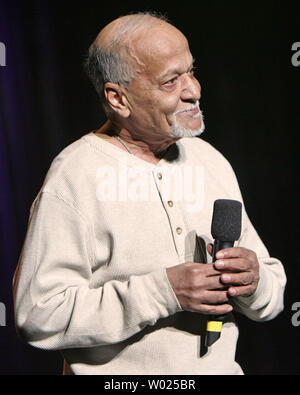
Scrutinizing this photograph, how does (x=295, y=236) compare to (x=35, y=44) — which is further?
(x=295, y=236)

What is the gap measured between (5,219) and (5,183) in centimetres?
11

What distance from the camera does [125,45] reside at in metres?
1.45

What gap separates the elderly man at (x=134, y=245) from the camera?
138 centimetres

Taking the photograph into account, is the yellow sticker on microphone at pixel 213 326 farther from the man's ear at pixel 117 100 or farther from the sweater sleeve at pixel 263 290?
the man's ear at pixel 117 100

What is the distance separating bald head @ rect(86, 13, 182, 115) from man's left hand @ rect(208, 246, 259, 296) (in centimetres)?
49

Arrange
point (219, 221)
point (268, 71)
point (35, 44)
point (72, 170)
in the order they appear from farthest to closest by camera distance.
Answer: point (268, 71)
point (35, 44)
point (72, 170)
point (219, 221)

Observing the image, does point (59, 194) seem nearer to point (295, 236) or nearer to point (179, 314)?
point (179, 314)

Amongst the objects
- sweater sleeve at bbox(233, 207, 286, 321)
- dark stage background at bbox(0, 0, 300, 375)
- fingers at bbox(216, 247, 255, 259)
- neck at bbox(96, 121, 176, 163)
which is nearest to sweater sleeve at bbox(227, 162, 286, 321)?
sweater sleeve at bbox(233, 207, 286, 321)

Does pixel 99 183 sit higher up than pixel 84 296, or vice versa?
pixel 99 183

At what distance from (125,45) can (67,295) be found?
60cm

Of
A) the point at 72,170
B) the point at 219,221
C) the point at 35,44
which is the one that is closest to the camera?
the point at 219,221

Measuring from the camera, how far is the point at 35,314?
1.39 metres

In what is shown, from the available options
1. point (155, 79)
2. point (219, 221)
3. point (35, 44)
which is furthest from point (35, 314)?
point (35, 44)

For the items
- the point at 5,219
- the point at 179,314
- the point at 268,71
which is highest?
the point at 268,71
